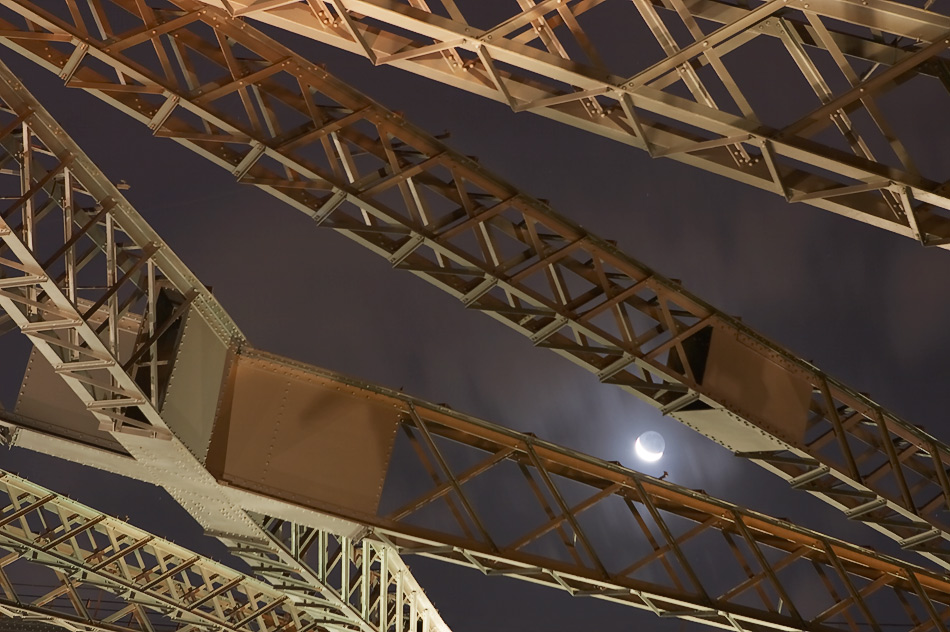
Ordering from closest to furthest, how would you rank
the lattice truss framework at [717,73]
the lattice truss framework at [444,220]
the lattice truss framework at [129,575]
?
the lattice truss framework at [717,73], the lattice truss framework at [444,220], the lattice truss framework at [129,575]

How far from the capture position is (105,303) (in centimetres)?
1391

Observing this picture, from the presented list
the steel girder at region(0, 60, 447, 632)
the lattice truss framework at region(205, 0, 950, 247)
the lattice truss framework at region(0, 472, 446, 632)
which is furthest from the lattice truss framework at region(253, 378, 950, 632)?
the lattice truss framework at region(205, 0, 950, 247)

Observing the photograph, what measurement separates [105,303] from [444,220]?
4.55 metres

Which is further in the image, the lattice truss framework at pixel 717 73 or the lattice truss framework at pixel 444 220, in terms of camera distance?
the lattice truss framework at pixel 444 220

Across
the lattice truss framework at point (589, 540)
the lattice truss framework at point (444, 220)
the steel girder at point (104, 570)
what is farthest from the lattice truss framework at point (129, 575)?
the lattice truss framework at point (444, 220)

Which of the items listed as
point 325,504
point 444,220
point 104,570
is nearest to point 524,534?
point 325,504

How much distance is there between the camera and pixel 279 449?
1565 cm

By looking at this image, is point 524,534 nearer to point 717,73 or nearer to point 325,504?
point 325,504

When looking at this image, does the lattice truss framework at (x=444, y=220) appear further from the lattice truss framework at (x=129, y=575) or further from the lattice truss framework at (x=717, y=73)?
the lattice truss framework at (x=129, y=575)

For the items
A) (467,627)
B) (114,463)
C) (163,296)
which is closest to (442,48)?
(163,296)

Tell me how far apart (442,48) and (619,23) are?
3125cm

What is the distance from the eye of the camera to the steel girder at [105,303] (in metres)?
12.4

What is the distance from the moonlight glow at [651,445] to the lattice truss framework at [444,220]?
27636mm

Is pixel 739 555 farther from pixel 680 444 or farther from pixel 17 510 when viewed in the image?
pixel 680 444
